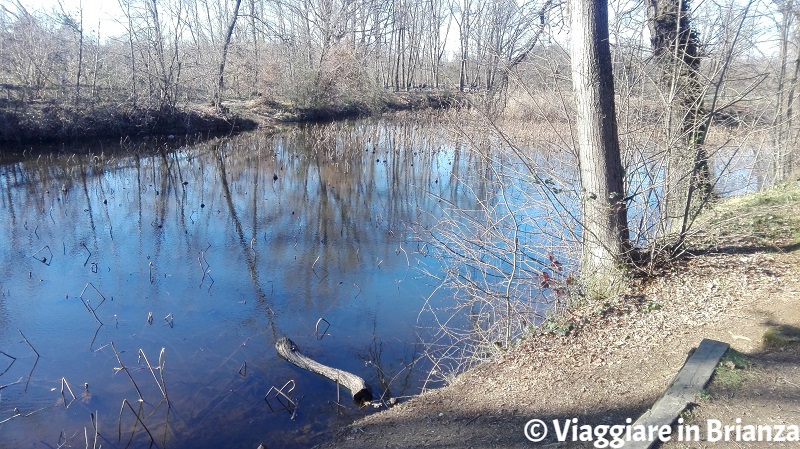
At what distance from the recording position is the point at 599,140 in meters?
5.88

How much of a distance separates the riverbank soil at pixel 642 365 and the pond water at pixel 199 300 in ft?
3.31

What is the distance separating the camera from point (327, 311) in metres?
7.53

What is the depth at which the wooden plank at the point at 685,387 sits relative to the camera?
11.2ft

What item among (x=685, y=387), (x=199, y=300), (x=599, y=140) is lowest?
(x=199, y=300)

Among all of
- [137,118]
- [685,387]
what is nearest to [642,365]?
[685,387]

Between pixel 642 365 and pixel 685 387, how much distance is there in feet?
2.65

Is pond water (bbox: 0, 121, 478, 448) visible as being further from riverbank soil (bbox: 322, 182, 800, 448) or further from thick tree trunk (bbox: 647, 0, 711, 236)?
thick tree trunk (bbox: 647, 0, 711, 236)

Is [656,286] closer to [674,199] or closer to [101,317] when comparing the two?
[674,199]

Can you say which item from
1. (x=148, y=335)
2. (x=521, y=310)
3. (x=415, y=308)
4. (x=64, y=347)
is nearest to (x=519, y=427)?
(x=521, y=310)

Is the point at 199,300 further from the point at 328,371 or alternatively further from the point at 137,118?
the point at 137,118

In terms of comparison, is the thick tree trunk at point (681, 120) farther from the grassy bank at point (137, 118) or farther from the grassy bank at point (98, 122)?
the grassy bank at point (98, 122)

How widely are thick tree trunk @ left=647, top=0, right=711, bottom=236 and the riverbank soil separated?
691 mm

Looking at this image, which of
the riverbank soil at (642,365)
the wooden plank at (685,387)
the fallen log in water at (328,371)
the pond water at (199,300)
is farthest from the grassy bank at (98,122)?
the wooden plank at (685,387)

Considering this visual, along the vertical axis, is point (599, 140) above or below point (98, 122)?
below
